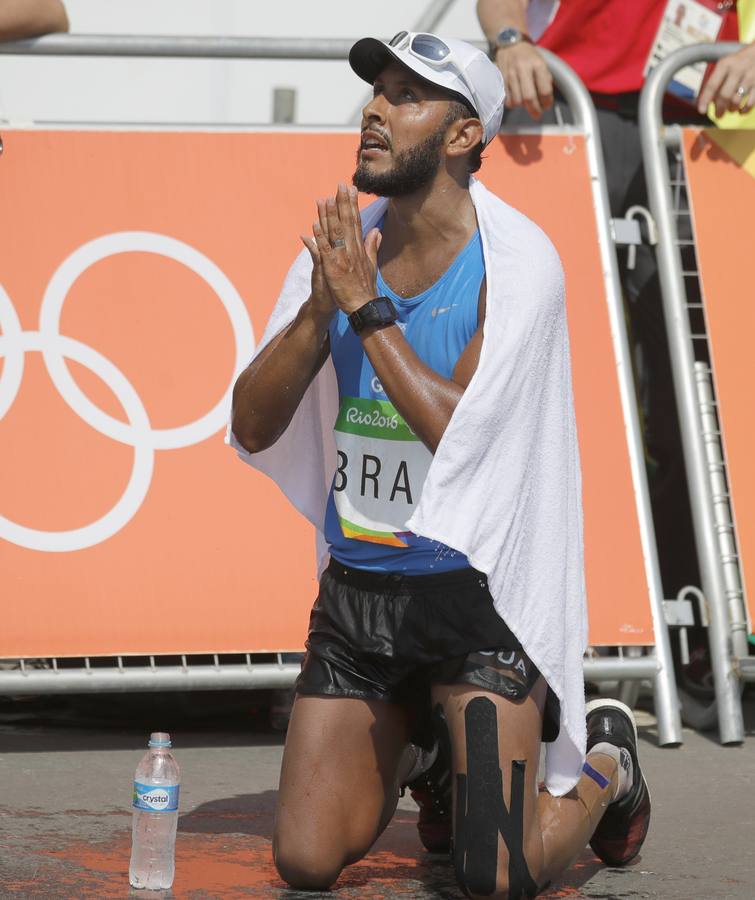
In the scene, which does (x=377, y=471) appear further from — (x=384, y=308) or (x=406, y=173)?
(x=406, y=173)

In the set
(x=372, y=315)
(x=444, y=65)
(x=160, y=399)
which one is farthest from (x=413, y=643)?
(x=160, y=399)

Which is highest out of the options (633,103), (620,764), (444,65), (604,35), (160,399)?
(604,35)

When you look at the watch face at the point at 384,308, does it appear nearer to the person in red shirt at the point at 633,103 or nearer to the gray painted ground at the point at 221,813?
the gray painted ground at the point at 221,813

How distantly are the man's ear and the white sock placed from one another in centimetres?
156

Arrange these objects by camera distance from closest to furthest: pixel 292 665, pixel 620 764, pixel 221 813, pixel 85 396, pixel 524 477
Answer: pixel 524 477 → pixel 620 764 → pixel 221 813 → pixel 292 665 → pixel 85 396

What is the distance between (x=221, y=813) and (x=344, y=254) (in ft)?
5.34

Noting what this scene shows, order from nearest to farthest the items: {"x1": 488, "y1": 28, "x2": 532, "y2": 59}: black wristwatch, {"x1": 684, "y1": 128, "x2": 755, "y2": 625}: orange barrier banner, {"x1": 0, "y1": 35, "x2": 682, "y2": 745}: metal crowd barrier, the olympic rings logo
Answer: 1. {"x1": 0, "y1": 35, "x2": 682, "y2": 745}: metal crowd barrier
2. the olympic rings logo
3. {"x1": 684, "y1": 128, "x2": 755, "y2": 625}: orange barrier banner
4. {"x1": 488, "y1": 28, "x2": 532, "y2": 59}: black wristwatch

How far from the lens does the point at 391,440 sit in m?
3.83

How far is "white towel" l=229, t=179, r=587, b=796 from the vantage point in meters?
3.51

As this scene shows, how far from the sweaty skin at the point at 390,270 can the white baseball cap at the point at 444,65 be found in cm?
4

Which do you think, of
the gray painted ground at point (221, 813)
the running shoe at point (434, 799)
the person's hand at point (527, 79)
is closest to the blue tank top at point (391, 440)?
the running shoe at point (434, 799)

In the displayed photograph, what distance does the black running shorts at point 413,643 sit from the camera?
3.66 m

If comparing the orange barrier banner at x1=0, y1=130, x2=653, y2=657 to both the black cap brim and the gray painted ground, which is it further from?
the black cap brim

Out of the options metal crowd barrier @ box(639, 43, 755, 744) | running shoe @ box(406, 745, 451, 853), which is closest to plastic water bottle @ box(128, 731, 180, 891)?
running shoe @ box(406, 745, 451, 853)
